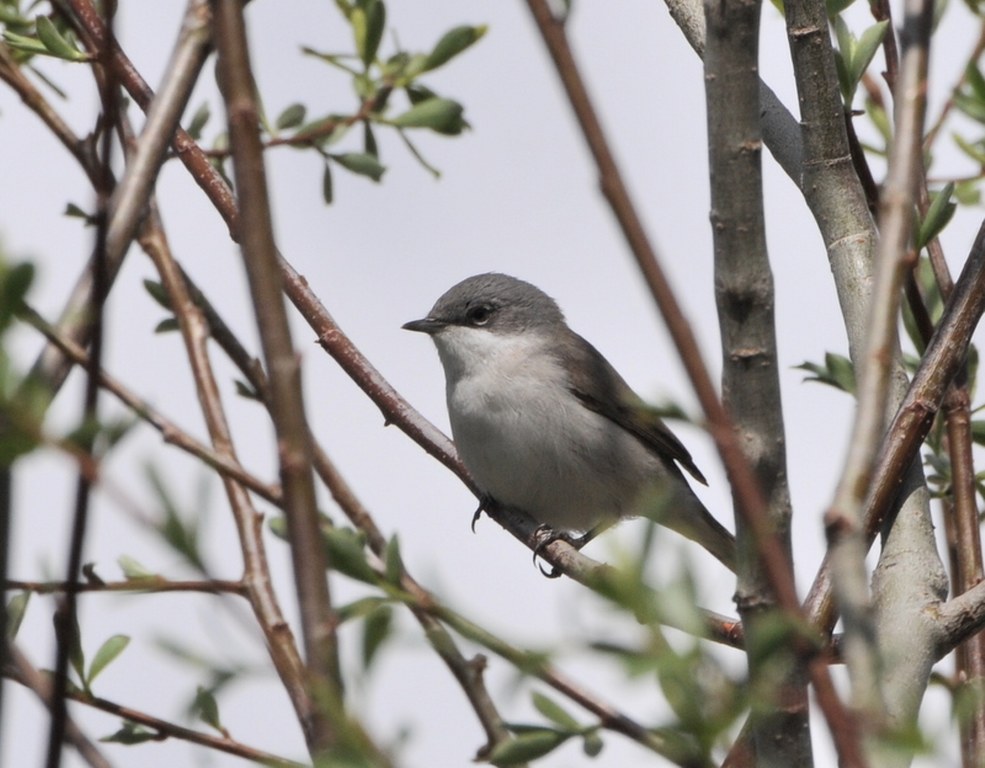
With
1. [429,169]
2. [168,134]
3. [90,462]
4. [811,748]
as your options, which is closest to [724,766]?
[811,748]

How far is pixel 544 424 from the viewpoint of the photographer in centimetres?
554

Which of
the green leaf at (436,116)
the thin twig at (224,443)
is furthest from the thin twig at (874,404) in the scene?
the green leaf at (436,116)

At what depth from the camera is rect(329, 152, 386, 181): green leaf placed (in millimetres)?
2561

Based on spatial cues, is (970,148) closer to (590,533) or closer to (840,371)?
(840,371)

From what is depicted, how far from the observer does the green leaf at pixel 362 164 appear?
→ 101 inches

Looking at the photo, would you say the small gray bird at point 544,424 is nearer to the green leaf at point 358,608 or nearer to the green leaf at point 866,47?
the green leaf at point 866,47

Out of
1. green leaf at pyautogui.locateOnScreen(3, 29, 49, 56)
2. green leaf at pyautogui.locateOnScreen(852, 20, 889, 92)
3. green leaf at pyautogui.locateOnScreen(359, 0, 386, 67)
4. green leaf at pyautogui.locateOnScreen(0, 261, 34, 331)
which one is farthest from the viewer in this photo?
green leaf at pyautogui.locateOnScreen(852, 20, 889, 92)

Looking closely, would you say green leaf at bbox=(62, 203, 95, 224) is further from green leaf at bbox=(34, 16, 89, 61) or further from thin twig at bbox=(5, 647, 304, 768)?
thin twig at bbox=(5, 647, 304, 768)

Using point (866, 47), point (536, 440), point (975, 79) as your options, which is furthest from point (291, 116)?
point (536, 440)

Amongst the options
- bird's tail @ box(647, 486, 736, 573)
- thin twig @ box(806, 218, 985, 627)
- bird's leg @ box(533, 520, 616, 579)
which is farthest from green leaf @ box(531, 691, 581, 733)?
bird's tail @ box(647, 486, 736, 573)

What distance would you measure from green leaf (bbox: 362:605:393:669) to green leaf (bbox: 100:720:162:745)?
89cm

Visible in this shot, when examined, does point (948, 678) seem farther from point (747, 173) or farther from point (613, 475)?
point (613, 475)

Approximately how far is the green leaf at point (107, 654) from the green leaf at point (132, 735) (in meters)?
0.08

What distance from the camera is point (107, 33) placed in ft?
4.12
